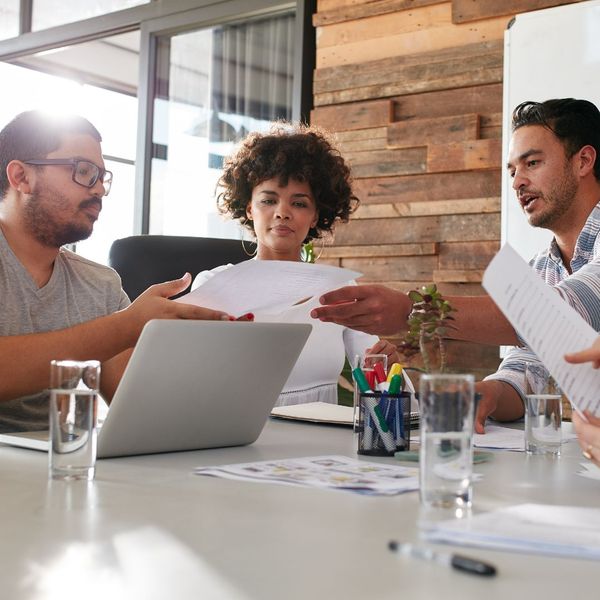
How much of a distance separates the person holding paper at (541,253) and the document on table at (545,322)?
43 cm

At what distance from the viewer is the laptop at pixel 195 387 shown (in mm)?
1035

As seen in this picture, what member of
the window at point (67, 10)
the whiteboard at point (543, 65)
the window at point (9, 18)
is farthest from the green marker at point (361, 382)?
the window at point (9, 18)

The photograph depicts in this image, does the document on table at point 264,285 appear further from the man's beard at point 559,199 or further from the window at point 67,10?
the window at point 67,10

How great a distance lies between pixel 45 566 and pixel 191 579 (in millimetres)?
103

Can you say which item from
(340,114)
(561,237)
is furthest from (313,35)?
(561,237)

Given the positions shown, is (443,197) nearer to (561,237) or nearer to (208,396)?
(561,237)

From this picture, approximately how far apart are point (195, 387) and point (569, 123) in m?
1.73

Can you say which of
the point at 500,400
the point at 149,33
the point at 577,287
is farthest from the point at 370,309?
the point at 149,33

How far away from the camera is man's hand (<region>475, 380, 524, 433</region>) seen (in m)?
1.50

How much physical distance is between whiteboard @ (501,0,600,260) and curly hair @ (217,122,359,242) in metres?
0.67

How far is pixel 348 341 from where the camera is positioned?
7.29 feet

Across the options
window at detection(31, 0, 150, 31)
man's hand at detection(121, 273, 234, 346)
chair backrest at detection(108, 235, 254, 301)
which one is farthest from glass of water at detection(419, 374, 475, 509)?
window at detection(31, 0, 150, 31)

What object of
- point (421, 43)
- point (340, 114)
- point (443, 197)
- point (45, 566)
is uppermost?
point (421, 43)

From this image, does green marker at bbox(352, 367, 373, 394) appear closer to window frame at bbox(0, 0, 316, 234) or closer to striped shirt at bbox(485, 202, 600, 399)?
striped shirt at bbox(485, 202, 600, 399)
